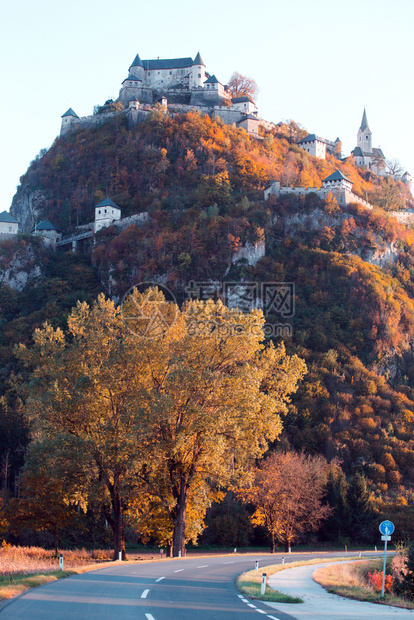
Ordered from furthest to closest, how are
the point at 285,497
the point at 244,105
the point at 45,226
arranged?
1. the point at 244,105
2. the point at 45,226
3. the point at 285,497

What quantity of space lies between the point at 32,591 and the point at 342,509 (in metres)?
48.3

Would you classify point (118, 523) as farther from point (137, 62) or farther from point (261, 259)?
point (137, 62)

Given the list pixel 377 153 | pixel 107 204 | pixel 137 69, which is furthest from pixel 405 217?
pixel 137 69

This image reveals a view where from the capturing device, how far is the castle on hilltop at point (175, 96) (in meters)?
120

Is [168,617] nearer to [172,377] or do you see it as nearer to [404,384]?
[172,377]

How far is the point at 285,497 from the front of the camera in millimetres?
45250

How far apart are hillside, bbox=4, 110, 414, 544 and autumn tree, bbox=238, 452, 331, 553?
1021 centimetres

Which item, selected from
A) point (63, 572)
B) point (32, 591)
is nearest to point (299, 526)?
point (63, 572)

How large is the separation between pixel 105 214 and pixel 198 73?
5147cm

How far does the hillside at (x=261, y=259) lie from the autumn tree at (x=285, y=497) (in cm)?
1021

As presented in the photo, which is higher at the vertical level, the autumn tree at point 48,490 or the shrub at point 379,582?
the autumn tree at point 48,490

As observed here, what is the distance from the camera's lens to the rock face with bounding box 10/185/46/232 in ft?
378

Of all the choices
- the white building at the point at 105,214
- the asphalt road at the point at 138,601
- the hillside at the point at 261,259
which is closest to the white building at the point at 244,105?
the hillside at the point at 261,259

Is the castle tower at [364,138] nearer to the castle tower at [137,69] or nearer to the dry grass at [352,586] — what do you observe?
the castle tower at [137,69]
